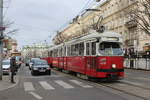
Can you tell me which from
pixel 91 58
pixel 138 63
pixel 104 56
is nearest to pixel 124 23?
pixel 138 63

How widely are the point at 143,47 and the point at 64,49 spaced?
2462 centimetres

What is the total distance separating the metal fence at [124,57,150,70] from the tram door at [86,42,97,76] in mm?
22733

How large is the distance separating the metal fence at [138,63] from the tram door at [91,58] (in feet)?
74.6

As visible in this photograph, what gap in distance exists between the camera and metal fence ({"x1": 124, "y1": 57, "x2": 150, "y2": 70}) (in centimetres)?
4091

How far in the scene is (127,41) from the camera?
5778 centimetres

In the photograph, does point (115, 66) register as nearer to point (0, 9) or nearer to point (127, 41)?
point (0, 9)

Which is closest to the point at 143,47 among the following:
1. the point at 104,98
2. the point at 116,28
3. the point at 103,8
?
the point at 116,28

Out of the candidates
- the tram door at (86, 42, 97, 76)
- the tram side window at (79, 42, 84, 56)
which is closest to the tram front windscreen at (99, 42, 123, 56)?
the tram door at (86, 42, 97, 76)

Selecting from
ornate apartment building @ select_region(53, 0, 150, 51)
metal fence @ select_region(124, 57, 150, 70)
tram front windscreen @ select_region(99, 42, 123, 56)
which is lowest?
metal fence @ select_region(124, 57, 150, 70)

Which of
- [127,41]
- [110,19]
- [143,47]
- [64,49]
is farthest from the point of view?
[110,19]

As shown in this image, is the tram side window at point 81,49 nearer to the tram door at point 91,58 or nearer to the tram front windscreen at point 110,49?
the tram door at point 91,58

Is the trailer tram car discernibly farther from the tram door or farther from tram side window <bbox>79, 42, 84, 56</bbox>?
tram side window <bbox>79, 42, 84, 56</bbox>

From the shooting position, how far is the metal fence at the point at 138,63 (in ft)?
134

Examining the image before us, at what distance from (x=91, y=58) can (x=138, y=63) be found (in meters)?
25.7
